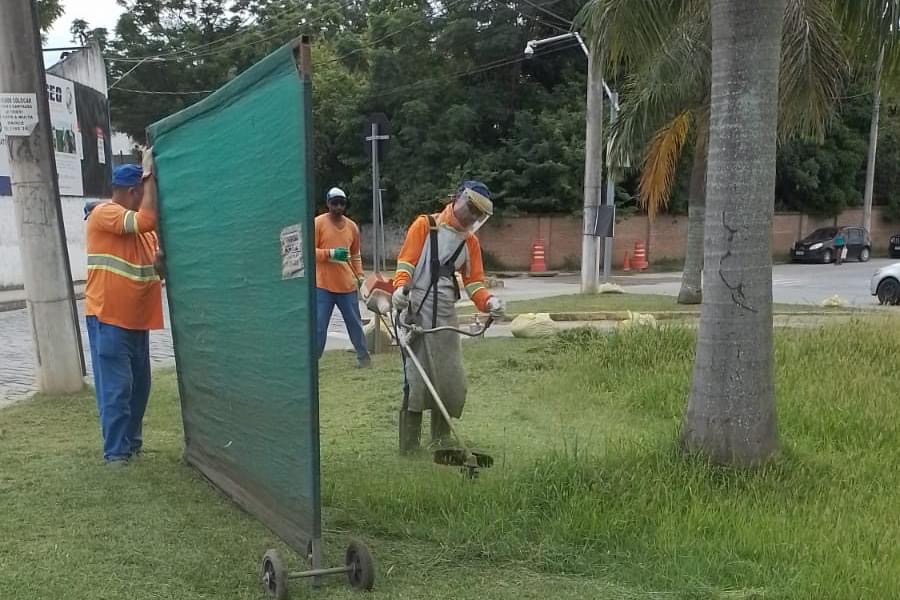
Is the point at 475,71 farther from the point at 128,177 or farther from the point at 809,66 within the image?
the point at 128,177

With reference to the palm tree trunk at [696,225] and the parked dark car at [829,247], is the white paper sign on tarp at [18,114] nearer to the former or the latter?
the palm tree trunk at [696,225]

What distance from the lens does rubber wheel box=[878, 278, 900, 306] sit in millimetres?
16250

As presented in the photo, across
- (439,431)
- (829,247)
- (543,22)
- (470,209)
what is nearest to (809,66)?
(470,209)

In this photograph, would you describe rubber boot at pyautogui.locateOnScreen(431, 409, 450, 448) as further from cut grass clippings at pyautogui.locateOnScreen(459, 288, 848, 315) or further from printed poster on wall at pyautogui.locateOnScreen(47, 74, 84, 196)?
printed poster on wall at pyautogui.locateOnScreen(47, 74, 84, 196)

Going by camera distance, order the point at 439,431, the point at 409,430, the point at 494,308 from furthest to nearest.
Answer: the point at 439,431
the point at 409,430
the point at 494,308

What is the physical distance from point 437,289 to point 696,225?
34.0 ft

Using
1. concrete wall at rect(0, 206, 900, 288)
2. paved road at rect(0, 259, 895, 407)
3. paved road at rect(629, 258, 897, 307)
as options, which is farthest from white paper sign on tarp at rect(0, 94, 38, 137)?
concrete wall at rect(0, 206, 900, 288)

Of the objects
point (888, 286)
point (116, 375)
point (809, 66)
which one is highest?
point (809, 66)

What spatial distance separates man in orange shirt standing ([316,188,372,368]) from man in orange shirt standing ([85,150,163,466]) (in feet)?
9.83

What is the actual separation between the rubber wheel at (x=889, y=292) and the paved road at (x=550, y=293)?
35 centimetres

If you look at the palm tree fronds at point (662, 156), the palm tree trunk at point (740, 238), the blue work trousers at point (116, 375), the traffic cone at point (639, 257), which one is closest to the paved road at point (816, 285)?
the palm tree fronds at point (662, 156)

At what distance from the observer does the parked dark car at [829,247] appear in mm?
31859

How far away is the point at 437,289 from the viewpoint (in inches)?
198

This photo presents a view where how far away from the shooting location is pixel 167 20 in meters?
38.6
